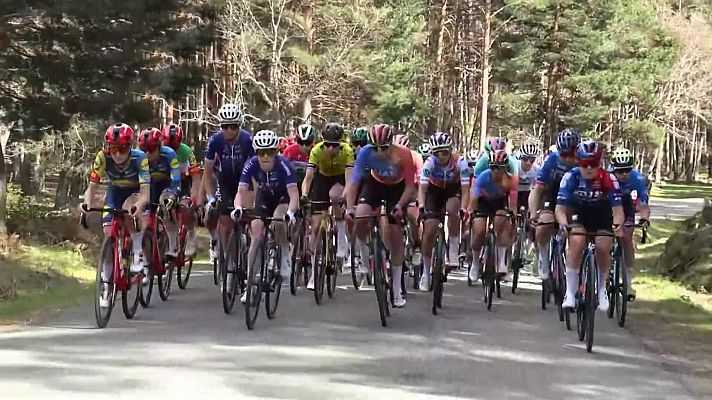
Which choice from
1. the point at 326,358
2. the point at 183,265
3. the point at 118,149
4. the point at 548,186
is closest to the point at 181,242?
the point at 183,265

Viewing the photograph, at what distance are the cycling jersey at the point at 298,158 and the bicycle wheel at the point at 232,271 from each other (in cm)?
364

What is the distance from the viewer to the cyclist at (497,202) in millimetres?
13039

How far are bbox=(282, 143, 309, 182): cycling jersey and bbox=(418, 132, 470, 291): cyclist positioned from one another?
7.12 feet

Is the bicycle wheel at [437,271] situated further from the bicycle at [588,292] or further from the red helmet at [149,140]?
the red helmet at [149,140]

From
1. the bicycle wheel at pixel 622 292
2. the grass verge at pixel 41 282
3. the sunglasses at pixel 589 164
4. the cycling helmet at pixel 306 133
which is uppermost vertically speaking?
the cycling helmet at pixel 306 133

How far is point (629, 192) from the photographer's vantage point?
38.4ft

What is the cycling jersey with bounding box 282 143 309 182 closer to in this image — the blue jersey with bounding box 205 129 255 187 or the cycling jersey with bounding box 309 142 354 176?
the cycling jersey with bounding box 309 142 354 176

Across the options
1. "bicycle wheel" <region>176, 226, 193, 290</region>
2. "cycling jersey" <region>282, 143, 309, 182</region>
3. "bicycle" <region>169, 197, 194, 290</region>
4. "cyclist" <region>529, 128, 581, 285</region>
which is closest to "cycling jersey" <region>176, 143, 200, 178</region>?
"bicycle" <region>169, 197, 194, 290</region>

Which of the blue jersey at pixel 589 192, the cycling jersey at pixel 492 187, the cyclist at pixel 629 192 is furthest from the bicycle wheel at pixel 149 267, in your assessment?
the cyclist at pixel 629 192

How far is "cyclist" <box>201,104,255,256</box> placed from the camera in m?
12.0

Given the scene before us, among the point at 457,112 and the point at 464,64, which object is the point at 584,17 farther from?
the point at 457,112

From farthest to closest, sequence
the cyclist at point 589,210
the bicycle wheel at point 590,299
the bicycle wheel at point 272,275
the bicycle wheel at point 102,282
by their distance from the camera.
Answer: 1. the bicycle wheel at point 272,275
2. the cyclist at point 589,210
3. the bicycle wheel at point 102,282
4. the bicycle wheel at point 590,299

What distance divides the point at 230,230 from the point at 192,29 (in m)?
12.2

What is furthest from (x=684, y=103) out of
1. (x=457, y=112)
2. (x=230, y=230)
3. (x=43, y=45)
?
(x=230, y=230)
